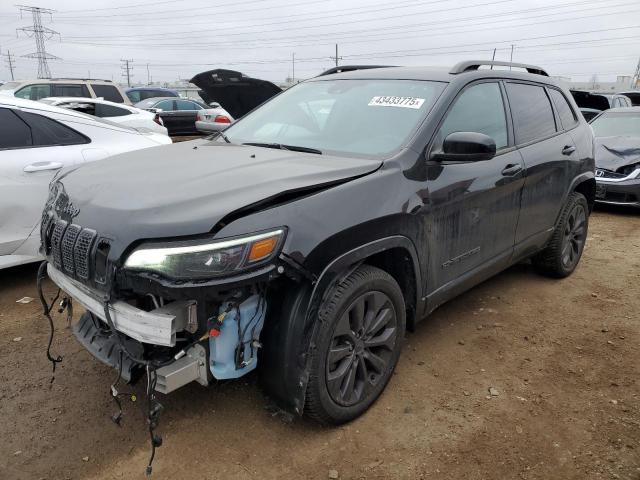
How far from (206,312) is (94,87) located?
41.9 ft

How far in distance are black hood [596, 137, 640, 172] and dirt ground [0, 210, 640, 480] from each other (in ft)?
15.4

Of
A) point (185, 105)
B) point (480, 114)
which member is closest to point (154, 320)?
point (480, 114)

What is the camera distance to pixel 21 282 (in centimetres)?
438

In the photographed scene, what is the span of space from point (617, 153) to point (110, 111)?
8812 mm

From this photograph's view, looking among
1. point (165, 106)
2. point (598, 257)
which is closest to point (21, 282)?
point (598, 257)

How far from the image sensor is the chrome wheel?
2.48 m

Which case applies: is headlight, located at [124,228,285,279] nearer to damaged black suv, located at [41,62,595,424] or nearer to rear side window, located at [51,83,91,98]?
damaged black suv, located at [41,62,595,424]

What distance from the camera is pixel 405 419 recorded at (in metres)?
2.69

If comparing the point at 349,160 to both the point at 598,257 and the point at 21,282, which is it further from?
the point at 598,257

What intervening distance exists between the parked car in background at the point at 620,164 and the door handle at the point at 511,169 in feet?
13.5

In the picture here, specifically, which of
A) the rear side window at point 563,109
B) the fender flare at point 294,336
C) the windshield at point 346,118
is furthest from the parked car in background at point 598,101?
the fender flare at point 294,336

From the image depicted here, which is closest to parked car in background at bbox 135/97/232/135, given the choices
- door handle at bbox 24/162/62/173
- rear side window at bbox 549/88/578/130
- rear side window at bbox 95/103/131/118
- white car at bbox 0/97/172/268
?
rear side window at bbox 95/103/131/118

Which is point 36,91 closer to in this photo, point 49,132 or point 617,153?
point 49,132

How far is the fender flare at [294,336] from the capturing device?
2.24 meters
